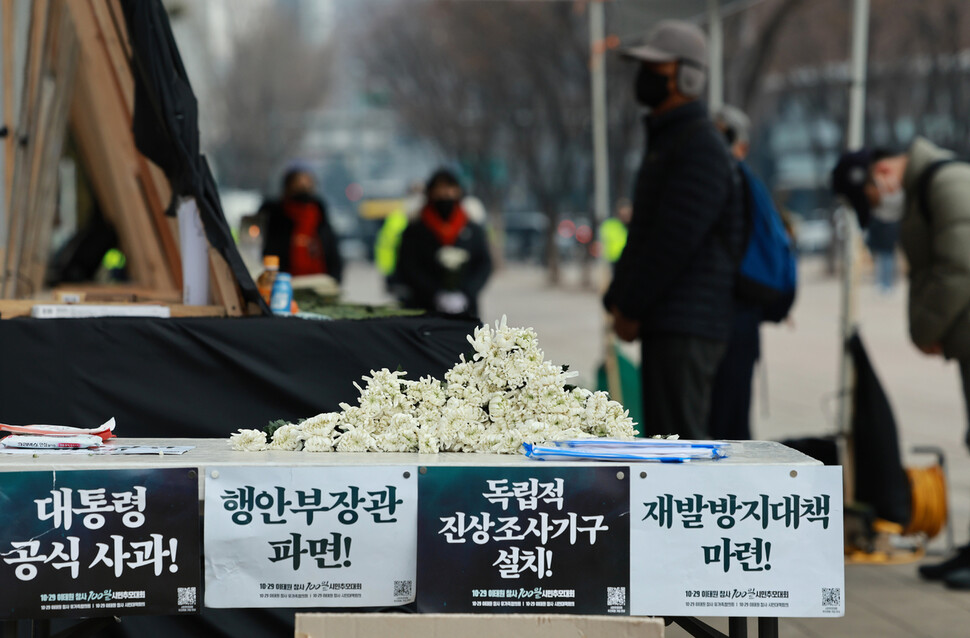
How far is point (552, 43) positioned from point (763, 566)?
23958 millimetres

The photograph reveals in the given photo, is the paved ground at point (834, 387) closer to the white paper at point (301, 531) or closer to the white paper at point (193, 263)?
the white paper at point (301, 531)

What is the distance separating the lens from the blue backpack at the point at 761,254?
5.71 meters

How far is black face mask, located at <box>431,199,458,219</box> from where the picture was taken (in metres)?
9.93

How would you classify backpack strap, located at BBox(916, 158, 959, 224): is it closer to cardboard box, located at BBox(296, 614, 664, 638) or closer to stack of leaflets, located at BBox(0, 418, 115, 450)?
cardboard box, located at BBox(296, 614, 664, 638)

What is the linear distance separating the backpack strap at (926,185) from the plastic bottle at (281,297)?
3.17 meters

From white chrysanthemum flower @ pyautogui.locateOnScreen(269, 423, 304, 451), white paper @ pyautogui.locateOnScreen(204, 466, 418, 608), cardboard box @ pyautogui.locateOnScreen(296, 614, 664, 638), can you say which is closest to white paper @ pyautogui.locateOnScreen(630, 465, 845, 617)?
Result: cardboard box @ pyautogui.locateOnScreen(296, 614, 664, 638)

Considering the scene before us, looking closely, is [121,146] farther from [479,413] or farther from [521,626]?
[521,626]

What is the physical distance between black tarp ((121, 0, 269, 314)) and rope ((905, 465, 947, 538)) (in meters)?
3.78

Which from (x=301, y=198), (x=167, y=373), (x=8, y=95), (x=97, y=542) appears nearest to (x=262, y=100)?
(x=301, y=198)

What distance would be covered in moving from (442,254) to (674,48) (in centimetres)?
460

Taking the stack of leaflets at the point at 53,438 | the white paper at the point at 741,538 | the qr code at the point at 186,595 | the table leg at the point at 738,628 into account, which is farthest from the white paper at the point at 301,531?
the table leg at the point at 738,628

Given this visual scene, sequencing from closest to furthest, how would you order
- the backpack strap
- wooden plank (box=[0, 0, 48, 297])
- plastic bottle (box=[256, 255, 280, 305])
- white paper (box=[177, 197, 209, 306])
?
1. white paper (box=[177, 197, 209, 306])
2. plastic bottle (box=[256, 255, 280, 305])
3. wooden plank (box=[0, 0, 48, 297])
4. the backpack strap

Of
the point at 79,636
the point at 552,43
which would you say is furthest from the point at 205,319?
the point at 552,43

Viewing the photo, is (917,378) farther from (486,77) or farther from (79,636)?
(486,77)
